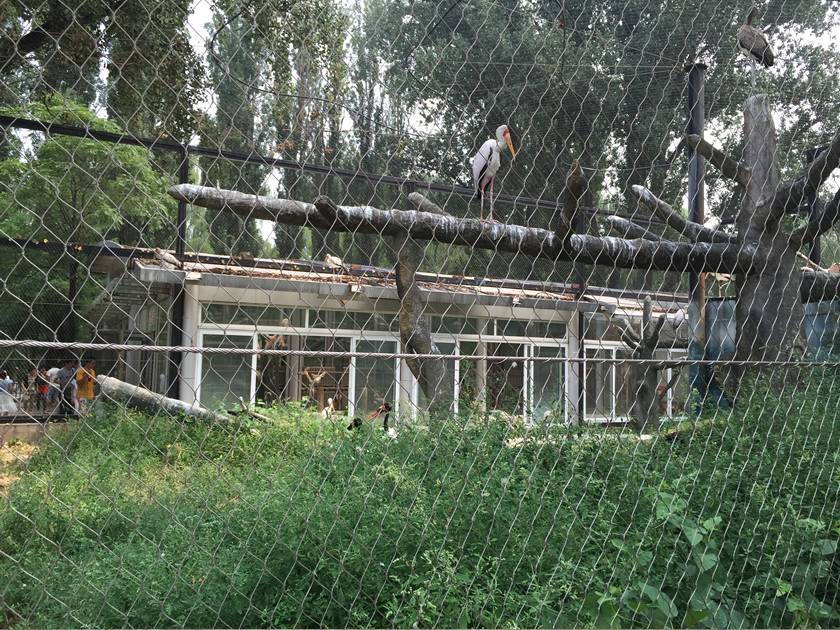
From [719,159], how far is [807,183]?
1.24 feet

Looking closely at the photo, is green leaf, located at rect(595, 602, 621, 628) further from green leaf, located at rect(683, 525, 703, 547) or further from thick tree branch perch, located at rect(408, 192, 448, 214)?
thick tree branch perch, located at rect(408, 192, 448, 214)

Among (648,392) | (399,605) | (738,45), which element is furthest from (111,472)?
(738,45)

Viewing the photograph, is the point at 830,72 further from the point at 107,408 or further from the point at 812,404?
the point at 107,408

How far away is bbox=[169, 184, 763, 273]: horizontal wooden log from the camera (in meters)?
2.27

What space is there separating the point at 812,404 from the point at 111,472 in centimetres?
418

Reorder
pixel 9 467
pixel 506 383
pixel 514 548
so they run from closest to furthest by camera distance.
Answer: pixel 514 548 < pixel 506 383 < pixel 9 467

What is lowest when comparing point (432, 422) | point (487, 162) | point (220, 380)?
point (220, 380)

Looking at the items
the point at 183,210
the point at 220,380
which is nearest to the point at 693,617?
the point at 220,380

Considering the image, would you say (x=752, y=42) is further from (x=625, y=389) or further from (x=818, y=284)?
(x=625, y=389)

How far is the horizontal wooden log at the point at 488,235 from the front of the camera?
89.4 inches

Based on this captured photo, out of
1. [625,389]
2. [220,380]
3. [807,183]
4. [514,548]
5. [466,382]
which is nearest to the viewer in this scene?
[514,548]

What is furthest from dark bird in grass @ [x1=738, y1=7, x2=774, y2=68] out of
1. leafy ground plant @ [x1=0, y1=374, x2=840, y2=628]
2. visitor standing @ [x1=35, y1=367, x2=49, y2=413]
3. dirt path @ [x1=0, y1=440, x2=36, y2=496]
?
visitor standing @ [x1=35, y1=367, x2=49, y2=413]

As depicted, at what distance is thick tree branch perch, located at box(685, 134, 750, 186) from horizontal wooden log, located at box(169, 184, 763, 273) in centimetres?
35

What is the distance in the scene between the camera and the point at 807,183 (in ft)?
9.70
